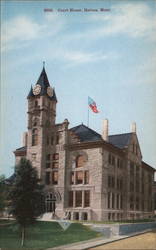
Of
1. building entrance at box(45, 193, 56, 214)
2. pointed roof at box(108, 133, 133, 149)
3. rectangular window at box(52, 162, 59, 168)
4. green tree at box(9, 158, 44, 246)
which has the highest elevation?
pointed roof at box(108, 133, 133, 149)

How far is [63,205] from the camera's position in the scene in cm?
4569

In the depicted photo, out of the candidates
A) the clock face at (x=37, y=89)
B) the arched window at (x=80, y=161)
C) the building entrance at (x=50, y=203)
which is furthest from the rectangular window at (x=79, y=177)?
the clock face at (x=37, y=89)

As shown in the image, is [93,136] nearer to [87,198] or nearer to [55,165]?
[55,165]

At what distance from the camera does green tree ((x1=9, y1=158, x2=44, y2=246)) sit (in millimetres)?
25016

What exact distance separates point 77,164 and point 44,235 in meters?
17.0

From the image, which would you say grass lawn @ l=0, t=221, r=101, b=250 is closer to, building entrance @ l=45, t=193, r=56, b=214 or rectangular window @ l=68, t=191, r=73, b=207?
rectangular window @ l=68, t=191, r=73, b=207

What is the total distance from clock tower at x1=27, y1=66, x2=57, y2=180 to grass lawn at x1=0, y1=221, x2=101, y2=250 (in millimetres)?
13495

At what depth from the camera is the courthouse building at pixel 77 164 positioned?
44562mm

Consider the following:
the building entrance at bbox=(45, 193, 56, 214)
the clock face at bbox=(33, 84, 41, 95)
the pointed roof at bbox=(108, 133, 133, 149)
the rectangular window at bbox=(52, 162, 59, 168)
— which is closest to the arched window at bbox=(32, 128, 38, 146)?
the rectangular window at bbox=(52, 162, 59, 168)

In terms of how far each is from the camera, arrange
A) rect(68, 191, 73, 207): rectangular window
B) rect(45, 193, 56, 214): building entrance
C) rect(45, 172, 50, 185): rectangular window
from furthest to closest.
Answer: rect(45, 172, 50, 185): rectangular window, rect(45, 193, 56, 214): building entrance, rect(68, 191, 73, 207): rectangular window

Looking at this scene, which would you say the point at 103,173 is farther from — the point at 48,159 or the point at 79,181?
the point at 48,159

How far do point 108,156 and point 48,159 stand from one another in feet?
27.9

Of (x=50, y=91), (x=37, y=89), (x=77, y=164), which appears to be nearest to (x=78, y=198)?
(x=77, y=164)

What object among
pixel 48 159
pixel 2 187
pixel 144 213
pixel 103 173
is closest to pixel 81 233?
pixel 2 187
